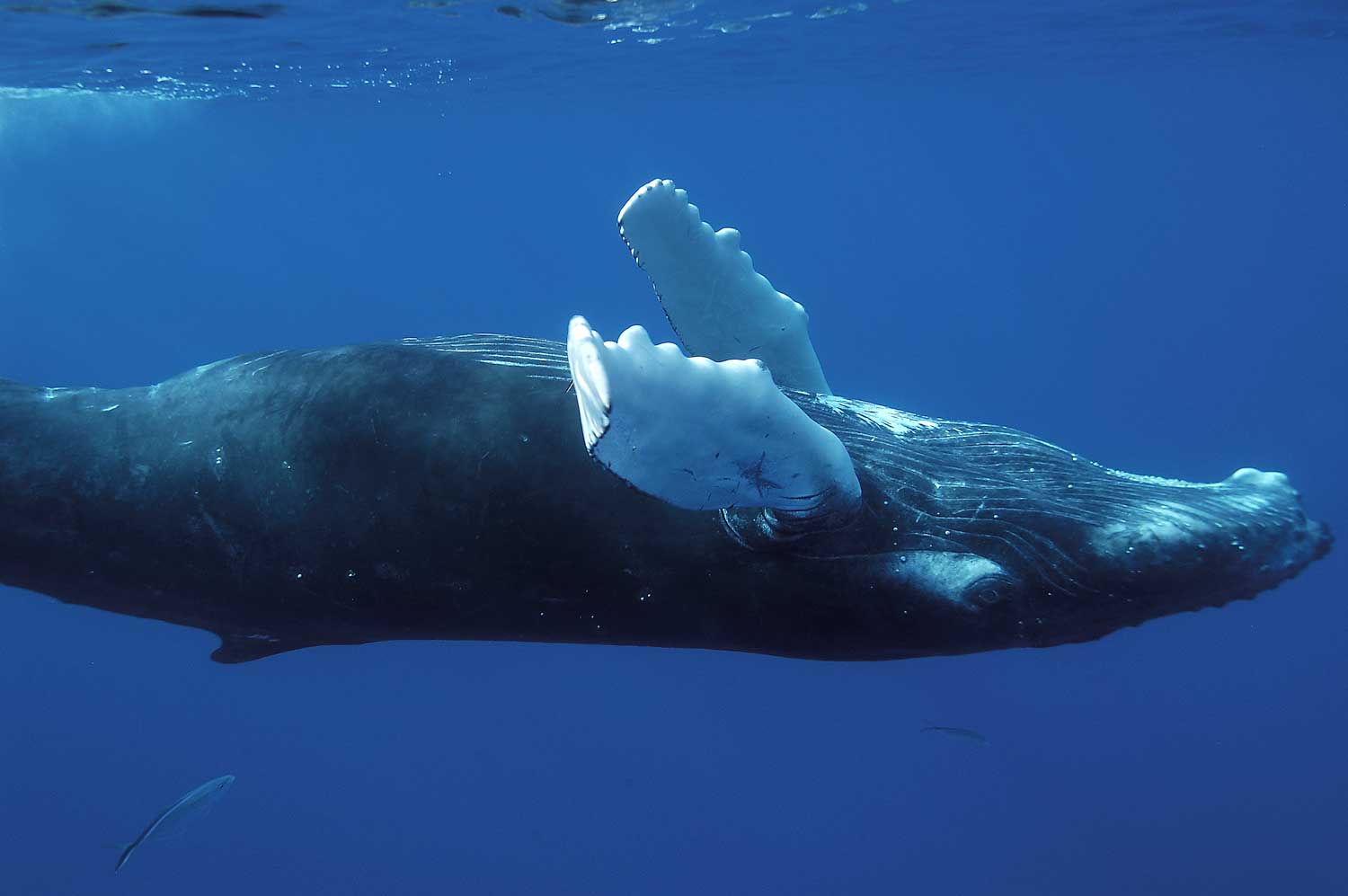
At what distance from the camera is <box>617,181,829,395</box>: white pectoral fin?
21.9 ft

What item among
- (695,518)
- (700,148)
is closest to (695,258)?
(695,518)

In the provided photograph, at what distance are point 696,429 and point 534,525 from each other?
1624 mm

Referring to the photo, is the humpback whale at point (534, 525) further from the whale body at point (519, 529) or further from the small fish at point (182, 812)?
the small fish at point (182, 812)

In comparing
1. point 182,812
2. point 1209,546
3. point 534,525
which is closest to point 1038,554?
point 1209,546

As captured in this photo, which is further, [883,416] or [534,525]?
[883,416]

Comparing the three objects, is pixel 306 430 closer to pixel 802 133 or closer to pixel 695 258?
pixel 695 258

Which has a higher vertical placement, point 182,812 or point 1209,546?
point 1209,546

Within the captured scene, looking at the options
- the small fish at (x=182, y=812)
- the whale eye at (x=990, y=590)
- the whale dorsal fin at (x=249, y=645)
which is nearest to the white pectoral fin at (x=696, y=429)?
the whale eye at (x=990, y=590)

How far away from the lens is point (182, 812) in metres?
10.0

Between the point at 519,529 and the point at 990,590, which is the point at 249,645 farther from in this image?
the point at 990,590

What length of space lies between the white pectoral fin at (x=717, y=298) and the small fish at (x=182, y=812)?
7625mm

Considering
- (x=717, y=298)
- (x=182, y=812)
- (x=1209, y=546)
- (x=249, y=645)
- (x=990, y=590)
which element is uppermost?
(x=717, y=298)

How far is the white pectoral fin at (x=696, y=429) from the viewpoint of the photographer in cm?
329

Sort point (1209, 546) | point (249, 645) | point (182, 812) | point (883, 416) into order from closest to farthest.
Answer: point (1209, 546), point (249, 645), point (883, 416), point (182, 812)
